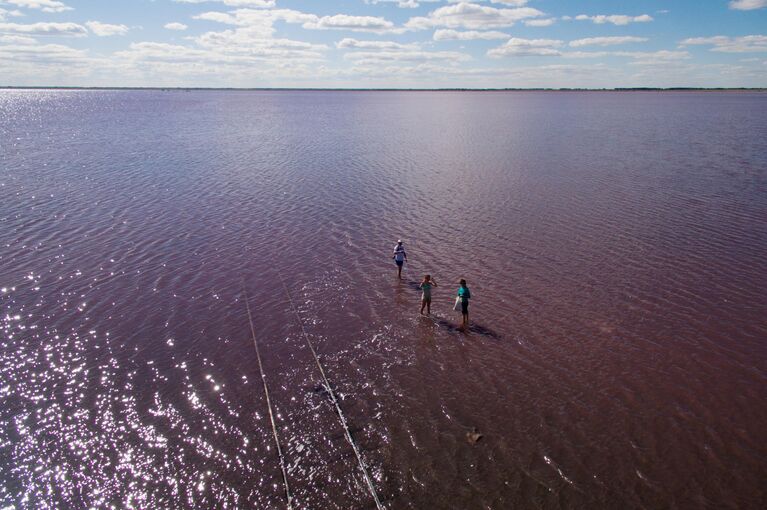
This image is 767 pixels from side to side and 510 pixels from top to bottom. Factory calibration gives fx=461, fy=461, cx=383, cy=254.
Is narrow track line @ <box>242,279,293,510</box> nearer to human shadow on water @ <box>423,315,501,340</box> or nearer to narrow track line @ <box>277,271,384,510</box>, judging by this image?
narrow track line @ <box>277,271,384,510</box>

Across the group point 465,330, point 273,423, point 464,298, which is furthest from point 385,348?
point 273,423

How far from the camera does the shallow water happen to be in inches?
411

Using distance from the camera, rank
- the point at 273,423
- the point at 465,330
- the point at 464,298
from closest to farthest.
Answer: the point at 273,423 → the point at 464,298 → the point at 465,330

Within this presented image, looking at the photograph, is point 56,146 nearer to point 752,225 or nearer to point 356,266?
point 356,266

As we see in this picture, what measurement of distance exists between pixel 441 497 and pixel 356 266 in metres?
13.4

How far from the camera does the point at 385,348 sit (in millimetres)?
15336

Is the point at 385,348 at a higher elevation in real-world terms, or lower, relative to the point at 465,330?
lower

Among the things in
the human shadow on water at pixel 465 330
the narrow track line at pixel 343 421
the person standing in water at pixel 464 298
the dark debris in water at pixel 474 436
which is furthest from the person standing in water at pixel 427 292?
the dark debris in water at pixel 474 436

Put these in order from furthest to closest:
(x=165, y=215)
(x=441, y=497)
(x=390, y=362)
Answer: (x=165, y=215), (x=390, y=362), (x=441, y=497)

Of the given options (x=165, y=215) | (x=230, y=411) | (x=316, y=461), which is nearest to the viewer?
(x=316, y=461)

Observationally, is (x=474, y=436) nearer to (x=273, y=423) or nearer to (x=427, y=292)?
(x=273, y=423)

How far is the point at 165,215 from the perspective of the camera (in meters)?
29.4

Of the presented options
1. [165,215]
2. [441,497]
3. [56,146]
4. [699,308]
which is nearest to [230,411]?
[441,497]

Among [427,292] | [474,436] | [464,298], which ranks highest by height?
[464,298]
